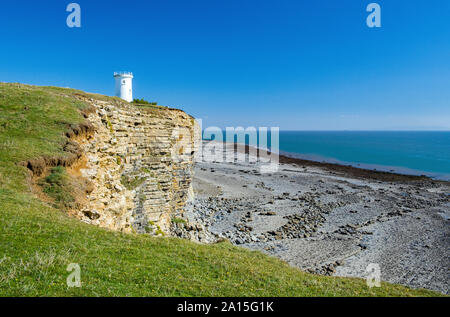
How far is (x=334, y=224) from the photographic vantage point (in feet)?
103

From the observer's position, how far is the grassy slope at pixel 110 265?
6.84 metres

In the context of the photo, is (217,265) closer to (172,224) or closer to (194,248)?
(194,248)

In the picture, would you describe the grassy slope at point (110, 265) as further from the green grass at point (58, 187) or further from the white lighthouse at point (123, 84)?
the white lighthouse at point (123, 84)

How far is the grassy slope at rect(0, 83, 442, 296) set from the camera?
684cm

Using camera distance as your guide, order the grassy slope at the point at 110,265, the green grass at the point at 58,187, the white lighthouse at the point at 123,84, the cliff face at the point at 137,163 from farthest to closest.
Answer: the white lighthouse at the point at 123,84 → the cliff face at the point at 137,163 → the green grass at the point at 58,187 → the grassy slope at the point at 110,265

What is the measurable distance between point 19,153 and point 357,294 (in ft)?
55.7

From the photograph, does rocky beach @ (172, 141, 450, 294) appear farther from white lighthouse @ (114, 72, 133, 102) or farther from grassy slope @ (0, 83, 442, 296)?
white lighthouse @ (114, 72, 133, 102)

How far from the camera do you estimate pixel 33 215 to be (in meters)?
10.0

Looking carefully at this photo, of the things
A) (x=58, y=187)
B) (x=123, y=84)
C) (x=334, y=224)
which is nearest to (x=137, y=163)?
(x=58, y=187)

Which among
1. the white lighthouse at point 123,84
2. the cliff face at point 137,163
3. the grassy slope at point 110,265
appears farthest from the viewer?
the white lighthouse at point 123,84

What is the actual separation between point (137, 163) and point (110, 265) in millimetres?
14473

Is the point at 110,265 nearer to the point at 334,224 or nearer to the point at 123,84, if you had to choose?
the point at 334,224

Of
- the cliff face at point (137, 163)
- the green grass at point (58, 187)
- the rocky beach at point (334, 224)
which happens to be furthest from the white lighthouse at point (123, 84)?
the green grass at point (58, 187)

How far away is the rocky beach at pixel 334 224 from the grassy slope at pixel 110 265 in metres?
11.8
